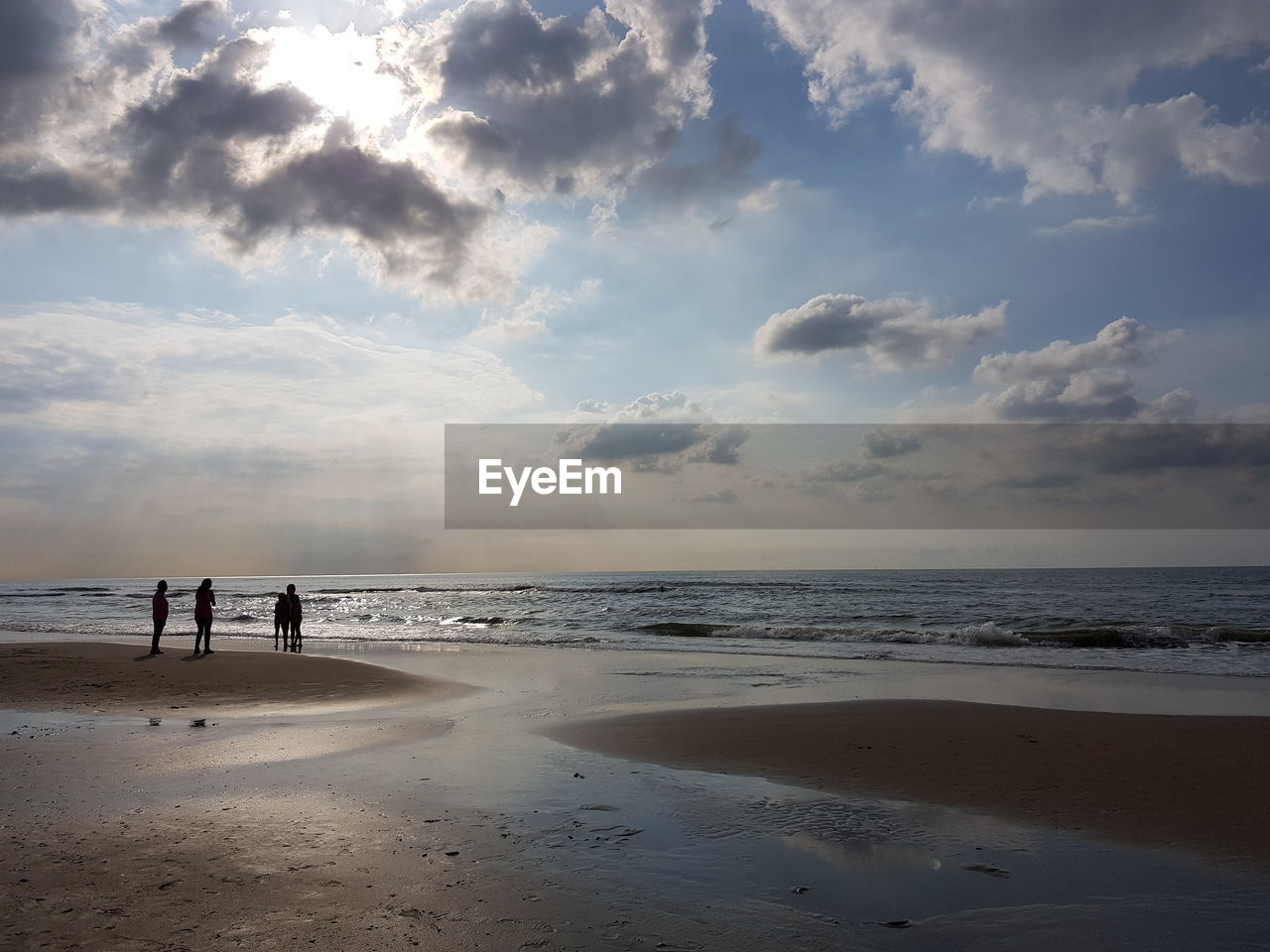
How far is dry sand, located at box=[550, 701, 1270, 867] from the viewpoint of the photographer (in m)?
6.81

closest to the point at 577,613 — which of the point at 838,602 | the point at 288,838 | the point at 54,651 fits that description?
the point at 838,602

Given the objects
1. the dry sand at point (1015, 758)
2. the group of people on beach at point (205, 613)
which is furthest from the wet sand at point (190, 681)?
the dry sand at point (1015, 758)

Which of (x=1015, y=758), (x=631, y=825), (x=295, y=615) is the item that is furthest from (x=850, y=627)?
(x=631, y=825)

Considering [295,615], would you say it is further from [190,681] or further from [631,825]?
[631,825]

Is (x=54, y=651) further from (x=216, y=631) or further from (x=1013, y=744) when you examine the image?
(x=1013, y=744)

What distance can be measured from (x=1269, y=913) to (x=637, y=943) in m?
3.80

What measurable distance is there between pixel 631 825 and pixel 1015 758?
5.02m

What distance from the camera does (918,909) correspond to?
4.65 m

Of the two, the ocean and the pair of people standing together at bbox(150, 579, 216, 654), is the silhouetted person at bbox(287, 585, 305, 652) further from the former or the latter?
the ocean

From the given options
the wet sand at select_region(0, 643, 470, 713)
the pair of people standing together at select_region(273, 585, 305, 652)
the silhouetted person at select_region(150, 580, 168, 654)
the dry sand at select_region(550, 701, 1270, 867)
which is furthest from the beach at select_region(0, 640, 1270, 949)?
the pair of people standing together at select_region(273, 585, 305, 652)

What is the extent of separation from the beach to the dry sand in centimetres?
5

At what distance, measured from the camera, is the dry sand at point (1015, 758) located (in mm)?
6812

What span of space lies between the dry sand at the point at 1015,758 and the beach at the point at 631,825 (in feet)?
0.16

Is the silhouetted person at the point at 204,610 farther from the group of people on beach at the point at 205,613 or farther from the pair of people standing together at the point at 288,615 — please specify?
the pair of people standing together at the point at 288,615
